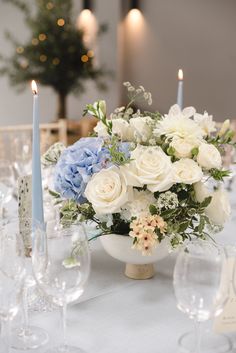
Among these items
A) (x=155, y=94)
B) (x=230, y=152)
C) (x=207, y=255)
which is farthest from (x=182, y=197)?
(x=155, y=94)

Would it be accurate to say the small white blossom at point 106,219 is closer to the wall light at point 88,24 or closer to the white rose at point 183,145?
the white rose at point 183,145

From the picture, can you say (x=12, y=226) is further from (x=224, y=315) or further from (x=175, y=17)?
(x=175, y=17)

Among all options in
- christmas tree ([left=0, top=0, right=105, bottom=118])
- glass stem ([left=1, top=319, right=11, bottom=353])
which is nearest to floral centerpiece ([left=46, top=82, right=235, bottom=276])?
glass stem ([left=1, top=319, right=11, bottom=353])

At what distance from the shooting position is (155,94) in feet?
15.7

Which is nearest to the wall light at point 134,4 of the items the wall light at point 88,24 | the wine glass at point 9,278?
the wall light at point 88,24

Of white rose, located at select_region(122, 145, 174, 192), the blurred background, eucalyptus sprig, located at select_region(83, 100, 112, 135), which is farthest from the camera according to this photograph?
the blurred background

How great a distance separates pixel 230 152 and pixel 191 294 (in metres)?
1.34

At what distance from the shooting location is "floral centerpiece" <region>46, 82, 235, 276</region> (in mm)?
1015

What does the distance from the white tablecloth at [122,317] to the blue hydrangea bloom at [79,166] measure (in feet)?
0.67

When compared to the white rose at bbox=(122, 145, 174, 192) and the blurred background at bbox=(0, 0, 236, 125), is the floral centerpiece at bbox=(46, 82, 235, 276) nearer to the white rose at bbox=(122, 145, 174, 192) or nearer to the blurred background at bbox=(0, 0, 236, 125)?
the white rose at bbox=(122, 145, 174, 192)

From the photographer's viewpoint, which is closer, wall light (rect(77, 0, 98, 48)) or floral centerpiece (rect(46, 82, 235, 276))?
floral centerpiece (rect(46, 82, 235, 276))

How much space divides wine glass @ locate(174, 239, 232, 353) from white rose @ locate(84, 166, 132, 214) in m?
0.21

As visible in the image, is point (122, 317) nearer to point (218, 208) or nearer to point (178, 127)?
point (218, 208)

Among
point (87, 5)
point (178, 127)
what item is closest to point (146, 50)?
point (87, 5)
